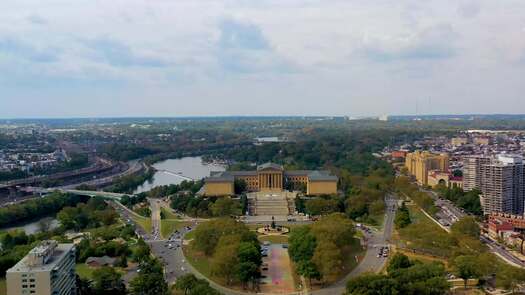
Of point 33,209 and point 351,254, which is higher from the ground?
point 33,209

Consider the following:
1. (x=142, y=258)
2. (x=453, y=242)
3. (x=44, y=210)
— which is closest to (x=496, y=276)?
(x=453, y=242)

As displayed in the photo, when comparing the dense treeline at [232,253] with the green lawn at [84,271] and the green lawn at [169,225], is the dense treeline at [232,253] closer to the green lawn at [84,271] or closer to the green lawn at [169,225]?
the green lawn at [84,271]

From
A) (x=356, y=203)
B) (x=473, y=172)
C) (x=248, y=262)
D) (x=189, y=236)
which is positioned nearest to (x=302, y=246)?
(x=248, y=262)

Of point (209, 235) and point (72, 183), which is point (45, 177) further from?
point (209, 235)

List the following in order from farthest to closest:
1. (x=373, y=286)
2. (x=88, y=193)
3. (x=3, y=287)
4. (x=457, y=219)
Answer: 1. (x=88, y=193)
2. (x=457, y=219)
3. (x=3, y=287)
4. (x=373, y=286)

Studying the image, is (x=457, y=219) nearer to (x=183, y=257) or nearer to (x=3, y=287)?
(x=183, y=257)

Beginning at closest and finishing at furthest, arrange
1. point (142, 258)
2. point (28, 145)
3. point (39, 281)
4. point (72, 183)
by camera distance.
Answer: point (39, 281), point (142, 258), point (72, 183), point (28, 145)
